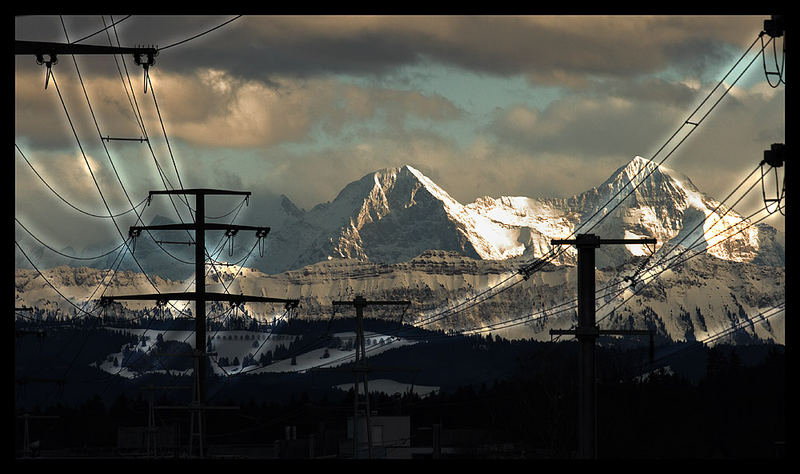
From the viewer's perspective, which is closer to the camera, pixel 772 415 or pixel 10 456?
pixel 10 456

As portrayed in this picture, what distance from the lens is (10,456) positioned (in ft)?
29.9

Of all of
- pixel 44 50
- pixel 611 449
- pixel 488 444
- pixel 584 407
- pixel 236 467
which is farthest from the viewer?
pixel 488 444

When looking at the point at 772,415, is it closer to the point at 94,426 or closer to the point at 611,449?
the point at 611,449

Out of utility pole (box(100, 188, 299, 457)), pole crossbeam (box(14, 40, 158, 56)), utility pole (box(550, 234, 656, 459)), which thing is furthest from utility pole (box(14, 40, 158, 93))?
utility pole (box(100, 188, 299, 457))

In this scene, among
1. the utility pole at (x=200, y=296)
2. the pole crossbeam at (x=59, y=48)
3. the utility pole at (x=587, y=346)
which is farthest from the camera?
the utility pole at (x=200, y=296)

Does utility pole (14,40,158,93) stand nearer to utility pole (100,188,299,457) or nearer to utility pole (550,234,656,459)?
utility pole (550,234,656,459)

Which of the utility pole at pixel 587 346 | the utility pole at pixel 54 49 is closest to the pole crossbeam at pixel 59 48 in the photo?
the utility pole at pixel 54 49

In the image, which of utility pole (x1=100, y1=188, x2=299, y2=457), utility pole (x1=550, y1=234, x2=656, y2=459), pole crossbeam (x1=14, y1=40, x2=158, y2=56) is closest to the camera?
pole crossbeam (x1=14, y1=40, x2=158, y2=56)

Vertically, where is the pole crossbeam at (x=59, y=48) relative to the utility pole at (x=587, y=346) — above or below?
above

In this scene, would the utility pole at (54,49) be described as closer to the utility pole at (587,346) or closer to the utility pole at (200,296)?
the utility pole at (587,346)

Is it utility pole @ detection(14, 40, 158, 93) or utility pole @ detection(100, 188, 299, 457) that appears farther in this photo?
utility pole @ detection(100, 188, 299, 457)
